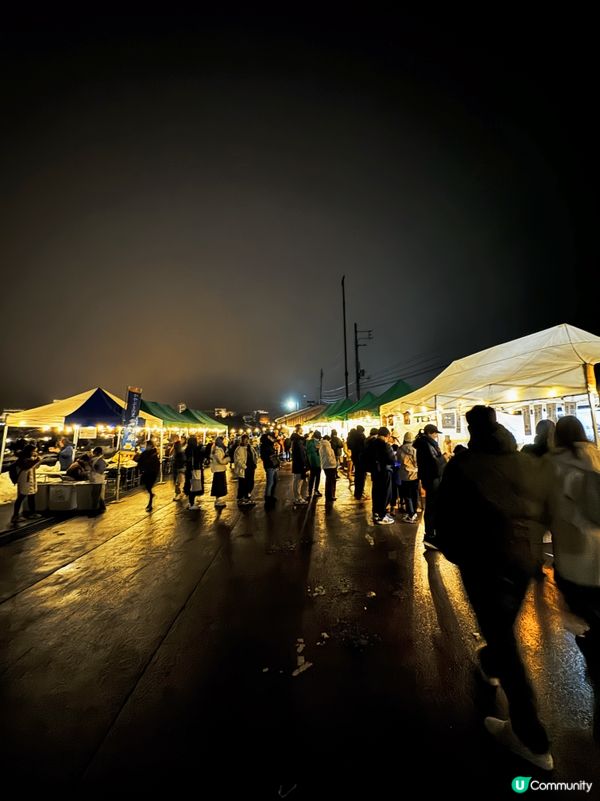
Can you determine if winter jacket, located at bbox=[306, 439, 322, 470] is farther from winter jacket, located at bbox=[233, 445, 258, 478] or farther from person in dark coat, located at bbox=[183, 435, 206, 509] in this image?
person in dark coat, located at bbox=[183, 435, 206, 509]

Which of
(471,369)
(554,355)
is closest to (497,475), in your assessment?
(554,355)

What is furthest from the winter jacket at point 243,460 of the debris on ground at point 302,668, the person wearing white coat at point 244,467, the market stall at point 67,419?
the debris on ground at point 302,668

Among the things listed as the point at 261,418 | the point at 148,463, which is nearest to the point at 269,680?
the point at 148,463

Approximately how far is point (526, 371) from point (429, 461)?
2974 millimetres

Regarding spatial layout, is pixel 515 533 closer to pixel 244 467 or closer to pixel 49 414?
pixel 244 467

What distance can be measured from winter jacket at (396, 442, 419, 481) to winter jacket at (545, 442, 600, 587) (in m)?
4.80

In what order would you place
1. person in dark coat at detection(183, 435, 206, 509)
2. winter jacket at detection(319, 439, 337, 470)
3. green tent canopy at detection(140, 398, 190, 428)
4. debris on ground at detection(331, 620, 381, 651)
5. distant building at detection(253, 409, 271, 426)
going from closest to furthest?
1. debris on ground at detection(331, 620, 381, 651)
2. person in dark coat at detection(183, 435, 206, 509)
3. winter jacket at detection(319, 439, 337, 470)
4. green tent canopy at detection(140, 398, 190, 428)
5. distant building at detection(253, 409, 271, 426)

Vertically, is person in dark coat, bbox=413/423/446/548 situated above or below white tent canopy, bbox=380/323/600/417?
below

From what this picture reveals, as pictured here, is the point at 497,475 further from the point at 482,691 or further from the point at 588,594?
the point at 482,691

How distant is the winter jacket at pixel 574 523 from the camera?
8.58ft

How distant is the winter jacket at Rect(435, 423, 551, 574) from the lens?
213cm

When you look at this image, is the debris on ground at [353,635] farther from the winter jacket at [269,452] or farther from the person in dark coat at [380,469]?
the winter jacket at [269,452]

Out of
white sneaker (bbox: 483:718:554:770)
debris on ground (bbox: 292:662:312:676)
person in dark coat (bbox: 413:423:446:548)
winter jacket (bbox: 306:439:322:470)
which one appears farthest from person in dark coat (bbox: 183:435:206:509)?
white sneaker (bbox: 483:718:554:770)

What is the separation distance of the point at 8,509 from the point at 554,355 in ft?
48.2
